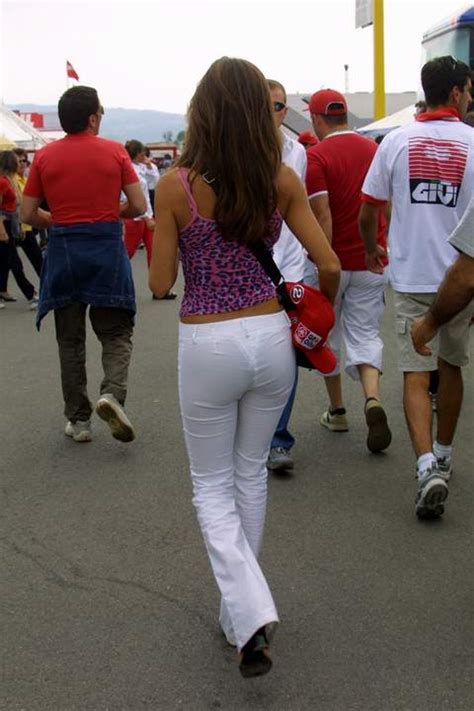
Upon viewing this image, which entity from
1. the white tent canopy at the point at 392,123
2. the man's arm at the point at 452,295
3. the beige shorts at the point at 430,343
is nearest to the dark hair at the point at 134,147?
the white tent canopy at the point at 392,123

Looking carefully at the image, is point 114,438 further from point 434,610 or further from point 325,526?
point 434,610

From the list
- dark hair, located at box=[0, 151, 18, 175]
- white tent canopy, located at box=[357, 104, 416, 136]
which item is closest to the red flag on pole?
white tent canopy, located at box=[357, 104, 416, 136]

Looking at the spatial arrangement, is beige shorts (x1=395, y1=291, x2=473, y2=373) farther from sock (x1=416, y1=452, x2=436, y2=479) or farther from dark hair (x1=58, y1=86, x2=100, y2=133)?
dark hair (x1=58, y1=86, x2=100, y2=133)

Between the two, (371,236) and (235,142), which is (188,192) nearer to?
(235,142)

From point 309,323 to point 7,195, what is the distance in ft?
31.6

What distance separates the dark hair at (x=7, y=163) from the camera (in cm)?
1187

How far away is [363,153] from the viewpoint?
5301 millimetres

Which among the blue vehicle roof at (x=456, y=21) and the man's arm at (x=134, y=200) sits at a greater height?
the blue vehicle roof at (x=456, y=21)

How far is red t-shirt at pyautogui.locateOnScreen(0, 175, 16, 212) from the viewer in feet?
39.1

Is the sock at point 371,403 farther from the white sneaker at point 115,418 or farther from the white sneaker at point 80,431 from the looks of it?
the white sneaker at point 80,431

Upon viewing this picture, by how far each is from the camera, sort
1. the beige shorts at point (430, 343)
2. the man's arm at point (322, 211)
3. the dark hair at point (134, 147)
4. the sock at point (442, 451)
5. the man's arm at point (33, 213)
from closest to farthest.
Answer: the beige shorts at point (430, 343) < the sock at point (442, 451) < the man's arm at point (322, 211) < the man's arm at point (33, 213) < the dark hair at point (134, 147)

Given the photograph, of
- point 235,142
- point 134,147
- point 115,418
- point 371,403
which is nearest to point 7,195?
point 134,147

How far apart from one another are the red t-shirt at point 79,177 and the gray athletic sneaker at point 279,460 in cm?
171

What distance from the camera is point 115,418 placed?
538cm
